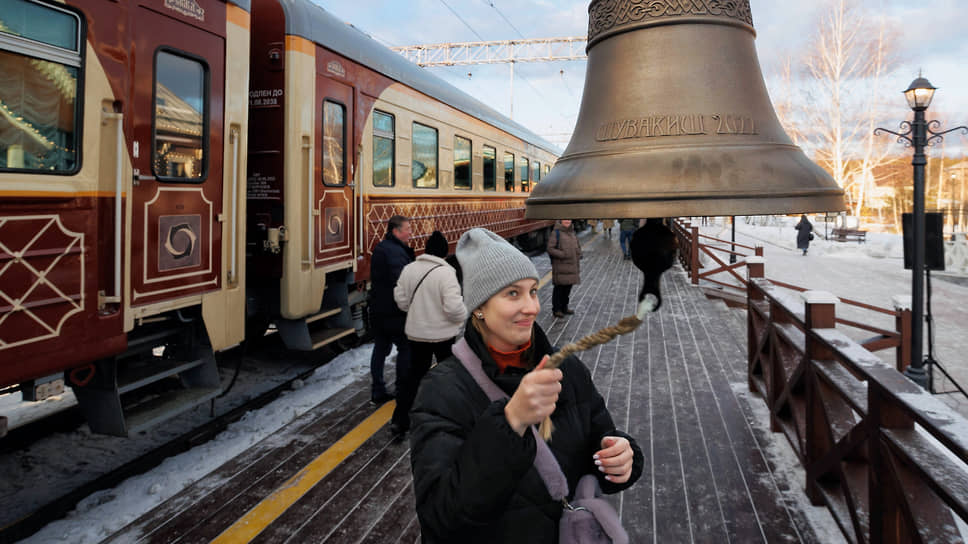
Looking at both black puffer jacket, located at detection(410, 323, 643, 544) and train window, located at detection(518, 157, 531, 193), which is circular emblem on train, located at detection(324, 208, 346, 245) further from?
train window, located at detection(518, 157, 531, 193)

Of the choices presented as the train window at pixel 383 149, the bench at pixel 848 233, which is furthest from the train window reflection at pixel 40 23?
the bench at pixel 848 233

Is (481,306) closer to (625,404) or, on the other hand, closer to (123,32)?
(123,32)

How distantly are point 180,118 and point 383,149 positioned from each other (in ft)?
11.1

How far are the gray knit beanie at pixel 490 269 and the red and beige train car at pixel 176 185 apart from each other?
2.65 m

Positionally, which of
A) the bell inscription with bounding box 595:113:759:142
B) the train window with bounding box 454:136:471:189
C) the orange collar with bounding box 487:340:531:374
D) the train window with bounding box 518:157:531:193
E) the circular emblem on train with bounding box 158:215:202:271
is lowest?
the orange collar with bounding box 487:340:531:374

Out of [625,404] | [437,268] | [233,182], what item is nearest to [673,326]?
[625,404]

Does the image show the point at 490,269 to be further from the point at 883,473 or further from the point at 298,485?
the point at 298,485

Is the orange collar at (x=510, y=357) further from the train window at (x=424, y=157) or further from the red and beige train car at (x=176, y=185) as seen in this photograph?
the train window at (x=424, y=157)

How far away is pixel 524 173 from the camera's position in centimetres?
1564

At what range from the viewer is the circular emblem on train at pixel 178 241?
13.3ft

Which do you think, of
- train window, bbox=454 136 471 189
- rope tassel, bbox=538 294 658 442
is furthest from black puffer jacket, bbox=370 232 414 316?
train window, bbox=454 136 471 189

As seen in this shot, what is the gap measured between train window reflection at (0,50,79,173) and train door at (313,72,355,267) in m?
2.65

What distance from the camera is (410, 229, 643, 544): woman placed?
1.28 metres

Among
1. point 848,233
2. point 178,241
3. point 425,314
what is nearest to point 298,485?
point 425,314
